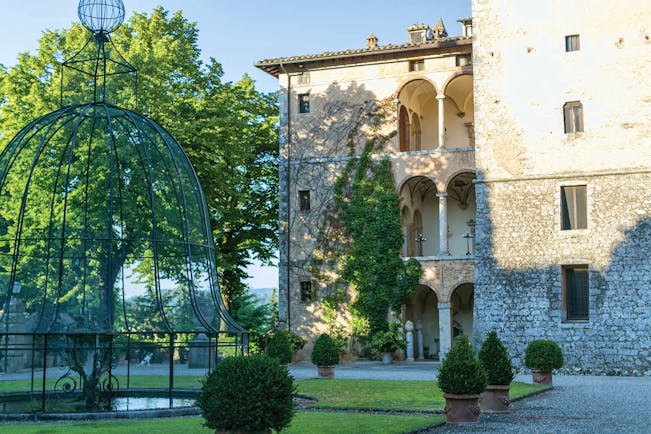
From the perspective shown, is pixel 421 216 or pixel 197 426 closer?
pixel 197 426

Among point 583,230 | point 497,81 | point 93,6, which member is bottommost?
point 583,230

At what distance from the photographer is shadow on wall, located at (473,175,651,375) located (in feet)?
92.3

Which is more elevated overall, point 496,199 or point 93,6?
point 93,6

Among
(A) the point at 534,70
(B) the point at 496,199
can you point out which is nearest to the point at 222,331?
(B) the point at 496,199

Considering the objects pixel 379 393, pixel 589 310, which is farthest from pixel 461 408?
pixel 589 310

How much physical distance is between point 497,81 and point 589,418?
17.1 m

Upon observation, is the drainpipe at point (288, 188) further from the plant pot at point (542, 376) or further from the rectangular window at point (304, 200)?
the plant pot at point (542, 376)

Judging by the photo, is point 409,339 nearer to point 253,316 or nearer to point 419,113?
point 253,316

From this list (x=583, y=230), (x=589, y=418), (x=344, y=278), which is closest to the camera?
(x=589, y=418)

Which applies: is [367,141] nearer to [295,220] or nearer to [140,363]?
[295,220]

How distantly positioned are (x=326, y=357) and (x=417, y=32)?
661 inches

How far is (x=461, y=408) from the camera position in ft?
48.5

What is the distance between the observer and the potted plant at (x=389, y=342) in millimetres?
33938

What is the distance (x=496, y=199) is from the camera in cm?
3045
